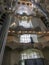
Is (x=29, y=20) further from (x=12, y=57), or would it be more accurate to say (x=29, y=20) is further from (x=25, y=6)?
(x=12, y=57)

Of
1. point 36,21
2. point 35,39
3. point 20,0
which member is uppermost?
point 20,0

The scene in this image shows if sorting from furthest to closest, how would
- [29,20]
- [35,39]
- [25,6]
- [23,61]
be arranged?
1. [25,6]
2. [29,20]
3. [35,39]
4. [23,61]

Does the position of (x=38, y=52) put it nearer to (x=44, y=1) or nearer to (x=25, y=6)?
(x=44, y=1)

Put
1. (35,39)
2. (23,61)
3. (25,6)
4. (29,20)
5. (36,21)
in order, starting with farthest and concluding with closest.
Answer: (25,6)
(29,20)
(36,21)
(35,39)
(23,61)

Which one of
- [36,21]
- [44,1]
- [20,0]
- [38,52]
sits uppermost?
[20,0]

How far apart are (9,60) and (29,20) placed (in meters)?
6.85

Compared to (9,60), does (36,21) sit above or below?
above

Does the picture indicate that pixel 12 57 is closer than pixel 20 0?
Yes

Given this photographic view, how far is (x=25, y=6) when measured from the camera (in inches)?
683

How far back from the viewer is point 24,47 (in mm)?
8586

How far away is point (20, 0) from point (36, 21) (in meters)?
5.54

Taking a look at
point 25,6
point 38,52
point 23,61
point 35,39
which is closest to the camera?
point 23,61

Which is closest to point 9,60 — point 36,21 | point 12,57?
point 12,57

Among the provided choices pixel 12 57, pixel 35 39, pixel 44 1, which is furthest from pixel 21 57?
pixel 44 1
